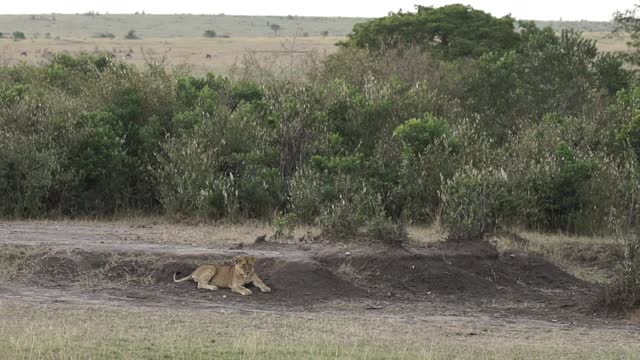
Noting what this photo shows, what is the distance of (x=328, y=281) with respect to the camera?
38.0ft

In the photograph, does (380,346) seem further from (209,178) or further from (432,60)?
(432,60)

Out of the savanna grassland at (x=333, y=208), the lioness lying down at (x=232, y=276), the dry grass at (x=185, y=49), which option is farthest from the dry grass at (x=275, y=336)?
the dry grass at (x=185, y=49)

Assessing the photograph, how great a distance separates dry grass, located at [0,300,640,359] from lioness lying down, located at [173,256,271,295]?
0.89 meters

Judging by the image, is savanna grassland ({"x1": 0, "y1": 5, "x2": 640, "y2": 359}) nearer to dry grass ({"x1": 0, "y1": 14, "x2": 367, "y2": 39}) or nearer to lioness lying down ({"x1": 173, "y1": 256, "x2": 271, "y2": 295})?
lioness lying down ({"x1": 173, "y1": 256, "x2": 271, "y2": 295})

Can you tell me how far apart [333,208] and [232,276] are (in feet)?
9.66

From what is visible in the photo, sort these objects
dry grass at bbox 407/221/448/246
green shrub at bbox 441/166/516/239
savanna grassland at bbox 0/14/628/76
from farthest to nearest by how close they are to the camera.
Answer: savanna grassland at bbox 0/14/628/76, dry grass at bbox 407/221/448/246, green shrub at bbox 441/166/516/239

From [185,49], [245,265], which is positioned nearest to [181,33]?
[185,49]

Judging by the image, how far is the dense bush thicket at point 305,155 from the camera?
53.5 feet

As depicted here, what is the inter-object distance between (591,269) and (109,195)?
887cm

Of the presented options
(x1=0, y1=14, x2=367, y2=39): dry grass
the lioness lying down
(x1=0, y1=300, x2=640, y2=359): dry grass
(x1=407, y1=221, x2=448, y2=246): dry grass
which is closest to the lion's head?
the lioness lying down

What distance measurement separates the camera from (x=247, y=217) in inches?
671

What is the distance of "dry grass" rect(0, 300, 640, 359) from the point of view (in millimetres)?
8133

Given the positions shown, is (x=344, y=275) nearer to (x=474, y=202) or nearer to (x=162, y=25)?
(x=474, y=202)

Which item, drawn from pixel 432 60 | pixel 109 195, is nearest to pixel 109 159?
pixel 109 195
